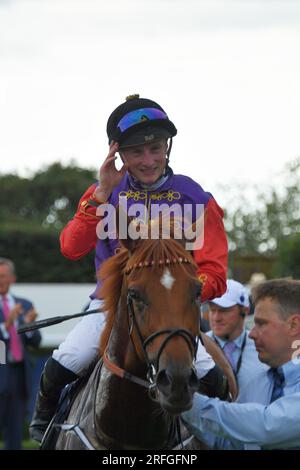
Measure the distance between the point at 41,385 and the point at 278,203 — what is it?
2467cm

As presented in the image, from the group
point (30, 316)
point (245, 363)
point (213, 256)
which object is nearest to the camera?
point (213, 256)

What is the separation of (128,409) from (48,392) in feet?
2.61

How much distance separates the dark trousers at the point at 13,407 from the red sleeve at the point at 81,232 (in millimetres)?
6380

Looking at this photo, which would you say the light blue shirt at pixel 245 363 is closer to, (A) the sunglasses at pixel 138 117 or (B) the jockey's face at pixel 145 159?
(B) the jockey's face at pixel 145 159

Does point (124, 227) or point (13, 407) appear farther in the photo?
point (13, 407)

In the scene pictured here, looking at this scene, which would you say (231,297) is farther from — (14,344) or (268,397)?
(14,344)

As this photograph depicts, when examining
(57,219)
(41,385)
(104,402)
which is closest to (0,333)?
(41,385)

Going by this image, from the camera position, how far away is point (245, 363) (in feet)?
18.8

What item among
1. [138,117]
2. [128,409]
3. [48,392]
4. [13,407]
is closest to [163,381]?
[128,409]

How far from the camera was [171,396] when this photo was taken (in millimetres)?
3379

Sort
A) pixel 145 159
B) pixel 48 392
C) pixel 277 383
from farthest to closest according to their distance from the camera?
pixel 277 383, pixel 48 392, pixel 145 159

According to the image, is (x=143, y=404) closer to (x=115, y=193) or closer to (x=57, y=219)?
(x=115, y=193)

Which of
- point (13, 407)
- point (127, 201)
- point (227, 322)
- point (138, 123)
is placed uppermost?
point (138, 123)
